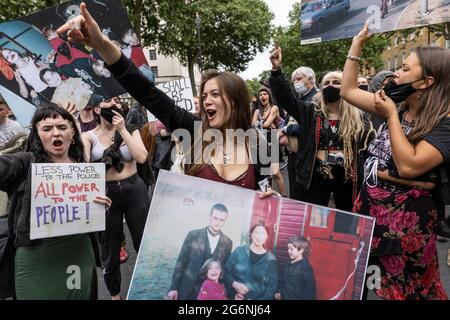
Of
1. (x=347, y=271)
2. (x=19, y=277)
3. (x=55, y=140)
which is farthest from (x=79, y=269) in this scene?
(x=347, y=271)

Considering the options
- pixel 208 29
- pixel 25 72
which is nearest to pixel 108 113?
pixel 25 72

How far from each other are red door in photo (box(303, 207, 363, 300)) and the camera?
1614 mm

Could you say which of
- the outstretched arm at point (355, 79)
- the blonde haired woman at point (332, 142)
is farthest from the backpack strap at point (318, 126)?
the outstretched arm at point (355, 79)

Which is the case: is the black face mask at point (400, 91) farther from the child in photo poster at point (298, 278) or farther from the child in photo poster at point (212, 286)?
the child in photo poster at point (212, 286)

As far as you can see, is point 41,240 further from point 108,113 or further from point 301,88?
point 301,88

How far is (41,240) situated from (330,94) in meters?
2.37

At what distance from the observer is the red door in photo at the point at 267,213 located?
157 centimetres

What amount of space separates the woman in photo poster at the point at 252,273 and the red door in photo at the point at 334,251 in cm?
18

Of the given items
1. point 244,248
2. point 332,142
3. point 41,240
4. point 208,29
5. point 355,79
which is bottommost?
point 41,240

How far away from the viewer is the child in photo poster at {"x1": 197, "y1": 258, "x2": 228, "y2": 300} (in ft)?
4.94

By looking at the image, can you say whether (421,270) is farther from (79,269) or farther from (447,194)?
(79,269)

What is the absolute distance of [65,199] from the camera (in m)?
1.96

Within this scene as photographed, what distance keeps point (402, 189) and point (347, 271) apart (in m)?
0.68

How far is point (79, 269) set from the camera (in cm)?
220
